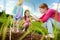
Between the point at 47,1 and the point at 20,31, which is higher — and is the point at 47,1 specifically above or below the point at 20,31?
above

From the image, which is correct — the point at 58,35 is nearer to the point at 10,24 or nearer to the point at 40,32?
the point at 40,32

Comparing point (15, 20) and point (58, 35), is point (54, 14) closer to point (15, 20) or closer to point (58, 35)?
point (58, 35)

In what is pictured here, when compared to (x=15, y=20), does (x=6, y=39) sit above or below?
below

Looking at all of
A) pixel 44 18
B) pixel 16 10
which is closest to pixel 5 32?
pixel 16 10

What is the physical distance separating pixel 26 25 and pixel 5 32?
14cm

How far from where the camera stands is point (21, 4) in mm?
1025

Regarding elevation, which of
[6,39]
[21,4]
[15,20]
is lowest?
[6,39]

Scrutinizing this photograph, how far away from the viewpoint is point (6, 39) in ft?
3.28

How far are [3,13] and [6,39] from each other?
0.57 feet

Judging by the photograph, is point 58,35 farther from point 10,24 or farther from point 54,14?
point 10,24

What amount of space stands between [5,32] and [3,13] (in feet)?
0.42

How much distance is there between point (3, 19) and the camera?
1013 millimetres

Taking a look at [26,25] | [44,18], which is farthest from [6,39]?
[44,18]

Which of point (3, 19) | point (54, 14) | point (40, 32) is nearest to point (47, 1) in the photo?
point (54, 14)
